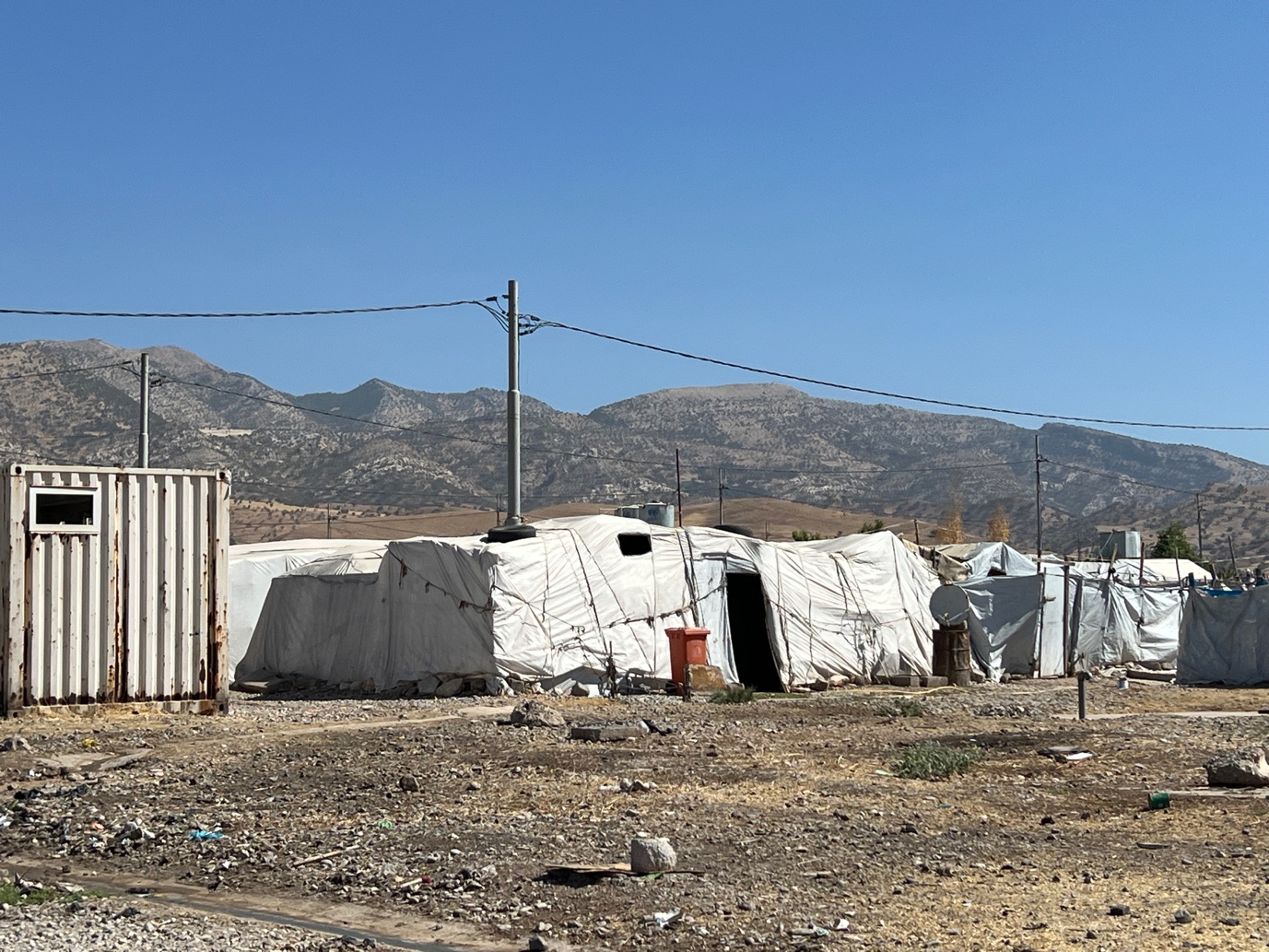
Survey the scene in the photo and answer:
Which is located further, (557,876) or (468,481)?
(468,481)

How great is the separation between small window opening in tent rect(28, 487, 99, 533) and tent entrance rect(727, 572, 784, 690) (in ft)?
37.7

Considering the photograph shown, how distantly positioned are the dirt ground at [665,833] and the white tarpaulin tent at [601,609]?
20.6 ft

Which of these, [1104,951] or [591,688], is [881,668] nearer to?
[591,688]

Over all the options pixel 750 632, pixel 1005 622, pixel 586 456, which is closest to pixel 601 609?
pixel 750 632

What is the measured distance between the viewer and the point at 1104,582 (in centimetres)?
3119

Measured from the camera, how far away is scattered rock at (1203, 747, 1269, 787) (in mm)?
11188

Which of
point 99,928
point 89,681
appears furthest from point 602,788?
point 89,681

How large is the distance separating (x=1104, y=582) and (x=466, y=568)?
15357 mm

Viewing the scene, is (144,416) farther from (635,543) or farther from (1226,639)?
(1226,639)

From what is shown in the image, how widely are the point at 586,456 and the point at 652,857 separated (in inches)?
5019

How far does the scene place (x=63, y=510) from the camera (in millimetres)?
18797

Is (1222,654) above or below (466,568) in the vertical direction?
Answer: below

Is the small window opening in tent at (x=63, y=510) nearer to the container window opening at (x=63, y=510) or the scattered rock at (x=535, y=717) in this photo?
the container window opening at (x=63, y=510)

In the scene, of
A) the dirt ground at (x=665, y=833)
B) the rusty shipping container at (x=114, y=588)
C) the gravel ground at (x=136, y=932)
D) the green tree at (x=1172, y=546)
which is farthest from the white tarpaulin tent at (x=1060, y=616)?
the green tree at (x=1172, y=546)
